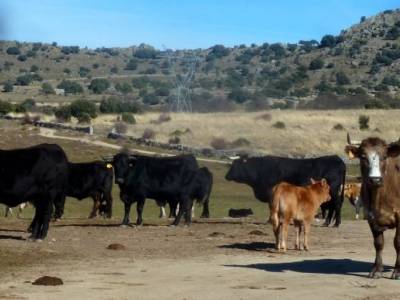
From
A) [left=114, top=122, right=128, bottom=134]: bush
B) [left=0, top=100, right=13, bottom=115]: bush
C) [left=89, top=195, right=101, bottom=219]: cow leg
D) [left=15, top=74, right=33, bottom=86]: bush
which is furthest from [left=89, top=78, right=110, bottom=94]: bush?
[left=89, top=195, right=101, bottom=219]: cow leg

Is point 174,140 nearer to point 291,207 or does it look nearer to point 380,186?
point 291,207

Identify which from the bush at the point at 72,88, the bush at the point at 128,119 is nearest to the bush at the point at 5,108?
the bush at the point at 128,119

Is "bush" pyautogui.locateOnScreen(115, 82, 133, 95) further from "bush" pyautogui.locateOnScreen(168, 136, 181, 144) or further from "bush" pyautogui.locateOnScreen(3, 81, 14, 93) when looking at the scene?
"bush" pyautogui.locateOnScreen(168, 136, 181, 144)

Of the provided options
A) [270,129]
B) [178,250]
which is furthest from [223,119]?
[178,250]

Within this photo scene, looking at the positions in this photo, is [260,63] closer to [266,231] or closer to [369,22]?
[369,22]

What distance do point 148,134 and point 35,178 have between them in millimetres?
54608

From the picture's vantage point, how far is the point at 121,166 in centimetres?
2819

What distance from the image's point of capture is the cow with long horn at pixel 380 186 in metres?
15.1

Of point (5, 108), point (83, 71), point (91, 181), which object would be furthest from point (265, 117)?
point (83, 71)

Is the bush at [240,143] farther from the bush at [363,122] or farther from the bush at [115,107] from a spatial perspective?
the bush at [115,107]

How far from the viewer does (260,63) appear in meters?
189

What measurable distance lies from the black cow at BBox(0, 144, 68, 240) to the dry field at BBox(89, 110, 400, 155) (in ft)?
162

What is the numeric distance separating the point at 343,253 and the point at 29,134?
44478 millimetres

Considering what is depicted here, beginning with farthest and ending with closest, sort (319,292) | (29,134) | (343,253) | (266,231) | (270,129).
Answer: (270,129) → (29,134) → (266,231) → (343,253) → (319,292)
